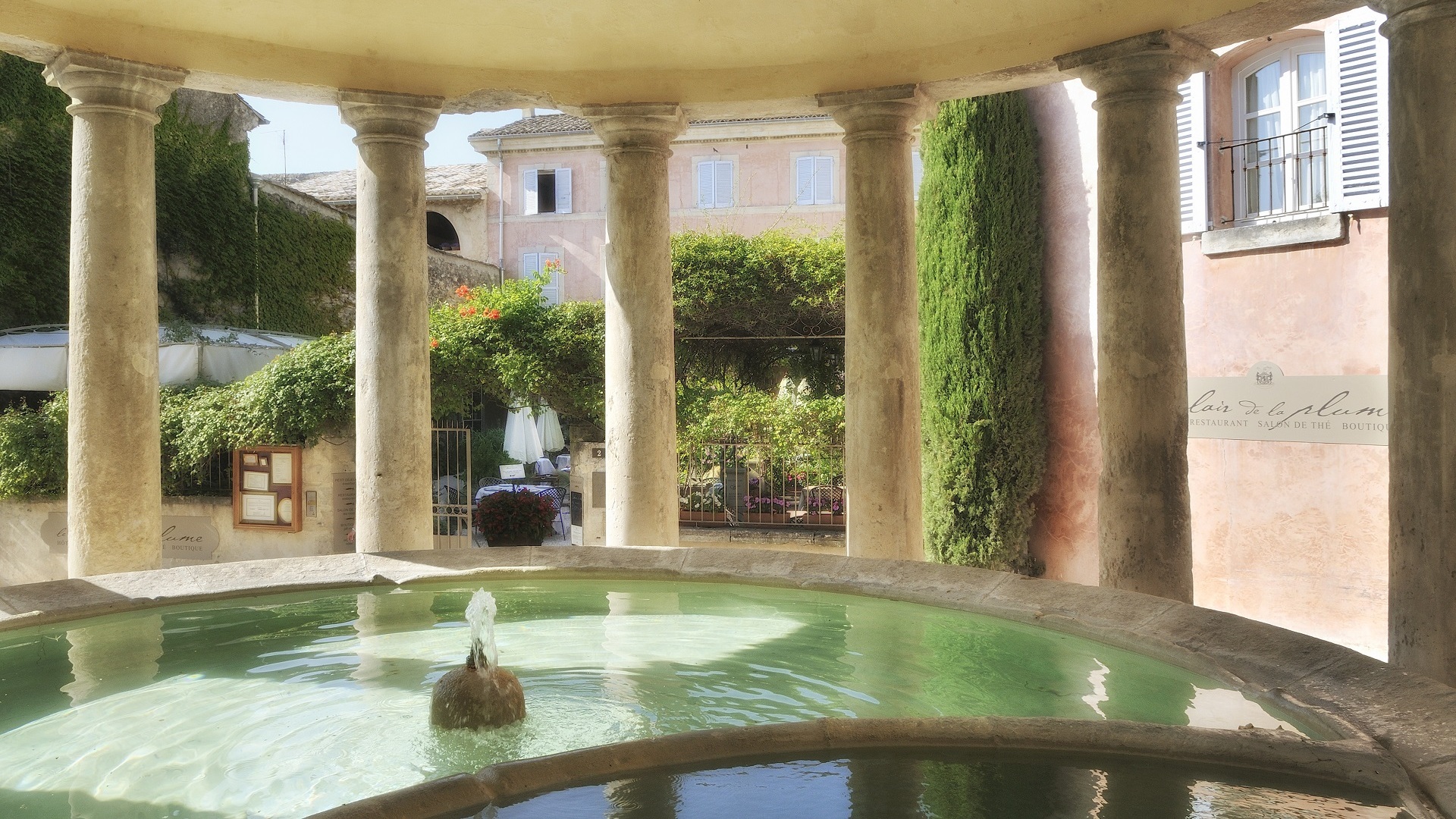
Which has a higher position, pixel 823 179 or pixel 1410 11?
pixel 823 179

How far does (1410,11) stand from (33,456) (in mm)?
16826

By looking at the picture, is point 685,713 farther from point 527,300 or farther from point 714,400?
point 527,300

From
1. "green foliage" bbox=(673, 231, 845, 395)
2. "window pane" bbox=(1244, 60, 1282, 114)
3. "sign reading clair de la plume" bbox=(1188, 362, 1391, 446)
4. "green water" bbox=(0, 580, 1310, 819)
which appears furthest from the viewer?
"green foliage" bbox=(673, 231, 845, 395)

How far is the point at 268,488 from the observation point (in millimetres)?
15742

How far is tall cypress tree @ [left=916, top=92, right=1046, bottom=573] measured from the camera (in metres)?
13.6

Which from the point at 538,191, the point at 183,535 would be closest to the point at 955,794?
the point at 183,535

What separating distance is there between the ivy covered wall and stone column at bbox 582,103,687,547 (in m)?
13.9

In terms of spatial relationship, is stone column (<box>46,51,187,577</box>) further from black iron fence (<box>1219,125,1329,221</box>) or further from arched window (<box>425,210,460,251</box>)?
arched window (<box>425,210,460,251</box>)

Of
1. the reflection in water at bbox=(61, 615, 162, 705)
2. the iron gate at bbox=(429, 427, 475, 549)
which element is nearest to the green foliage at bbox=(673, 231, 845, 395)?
the iron gate at bbox=(429, 427, 475, 549)

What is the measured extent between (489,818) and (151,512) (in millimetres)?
5949

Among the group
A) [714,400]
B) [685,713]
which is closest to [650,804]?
[685,713]

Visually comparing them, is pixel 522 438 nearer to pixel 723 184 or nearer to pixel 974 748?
pixel 723 184

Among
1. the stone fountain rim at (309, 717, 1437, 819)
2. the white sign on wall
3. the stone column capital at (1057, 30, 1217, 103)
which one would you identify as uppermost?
the stone column capital at (1057, 30, 1217, 103)

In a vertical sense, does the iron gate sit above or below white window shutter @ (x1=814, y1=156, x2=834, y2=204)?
below
